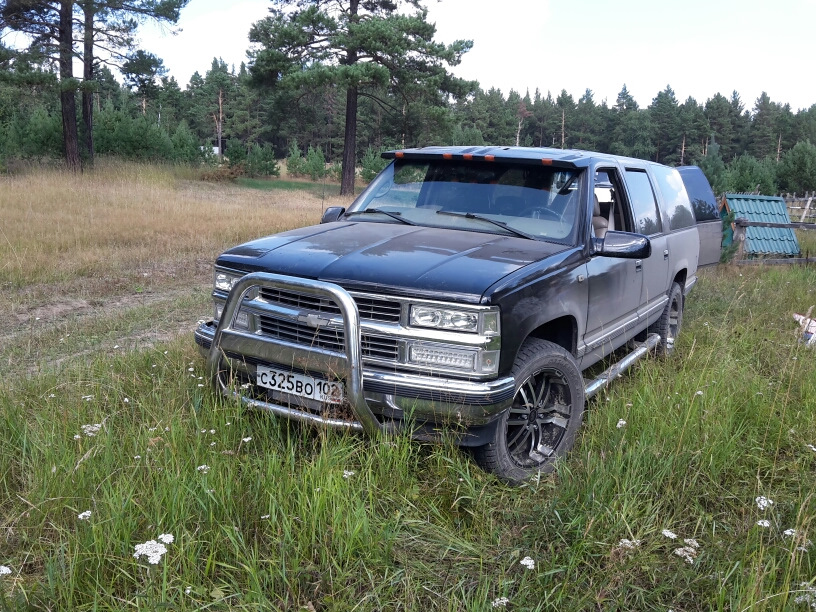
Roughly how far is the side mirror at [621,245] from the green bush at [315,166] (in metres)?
40.0

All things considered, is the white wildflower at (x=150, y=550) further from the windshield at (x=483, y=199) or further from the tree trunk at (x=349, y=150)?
the tree trunk at (x=349, y=150)

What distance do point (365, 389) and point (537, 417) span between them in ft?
3.45

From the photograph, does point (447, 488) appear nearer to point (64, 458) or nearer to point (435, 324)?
point (435, 324)

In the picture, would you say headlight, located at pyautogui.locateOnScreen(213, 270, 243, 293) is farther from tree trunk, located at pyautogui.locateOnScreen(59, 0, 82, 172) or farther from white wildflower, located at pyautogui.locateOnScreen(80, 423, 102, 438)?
tree trunk, located at pyautogui.locateOnScreen(59, 0, 82, 172)

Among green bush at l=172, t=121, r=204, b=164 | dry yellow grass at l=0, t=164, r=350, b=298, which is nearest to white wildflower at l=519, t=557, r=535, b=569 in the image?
dry yellow grass at l=0, t=164, r=350, b=298

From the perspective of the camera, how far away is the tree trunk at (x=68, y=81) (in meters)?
21.1

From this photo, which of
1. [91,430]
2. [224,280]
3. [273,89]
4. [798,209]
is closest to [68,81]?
[273,89]

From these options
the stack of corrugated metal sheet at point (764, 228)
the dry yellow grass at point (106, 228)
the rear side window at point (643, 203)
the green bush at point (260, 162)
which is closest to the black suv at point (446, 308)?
the rear side window at point (643, 203)

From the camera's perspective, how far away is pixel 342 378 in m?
3.13

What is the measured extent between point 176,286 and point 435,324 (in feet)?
22.2

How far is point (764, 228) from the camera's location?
561 inches

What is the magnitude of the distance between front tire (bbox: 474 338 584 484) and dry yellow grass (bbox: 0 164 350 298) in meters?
7.03

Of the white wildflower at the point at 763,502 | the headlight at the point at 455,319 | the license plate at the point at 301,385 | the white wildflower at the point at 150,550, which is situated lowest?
the white wildflower at the point at 150,550

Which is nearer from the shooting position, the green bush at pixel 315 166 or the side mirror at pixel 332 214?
the side mirror at pixel 332 214
